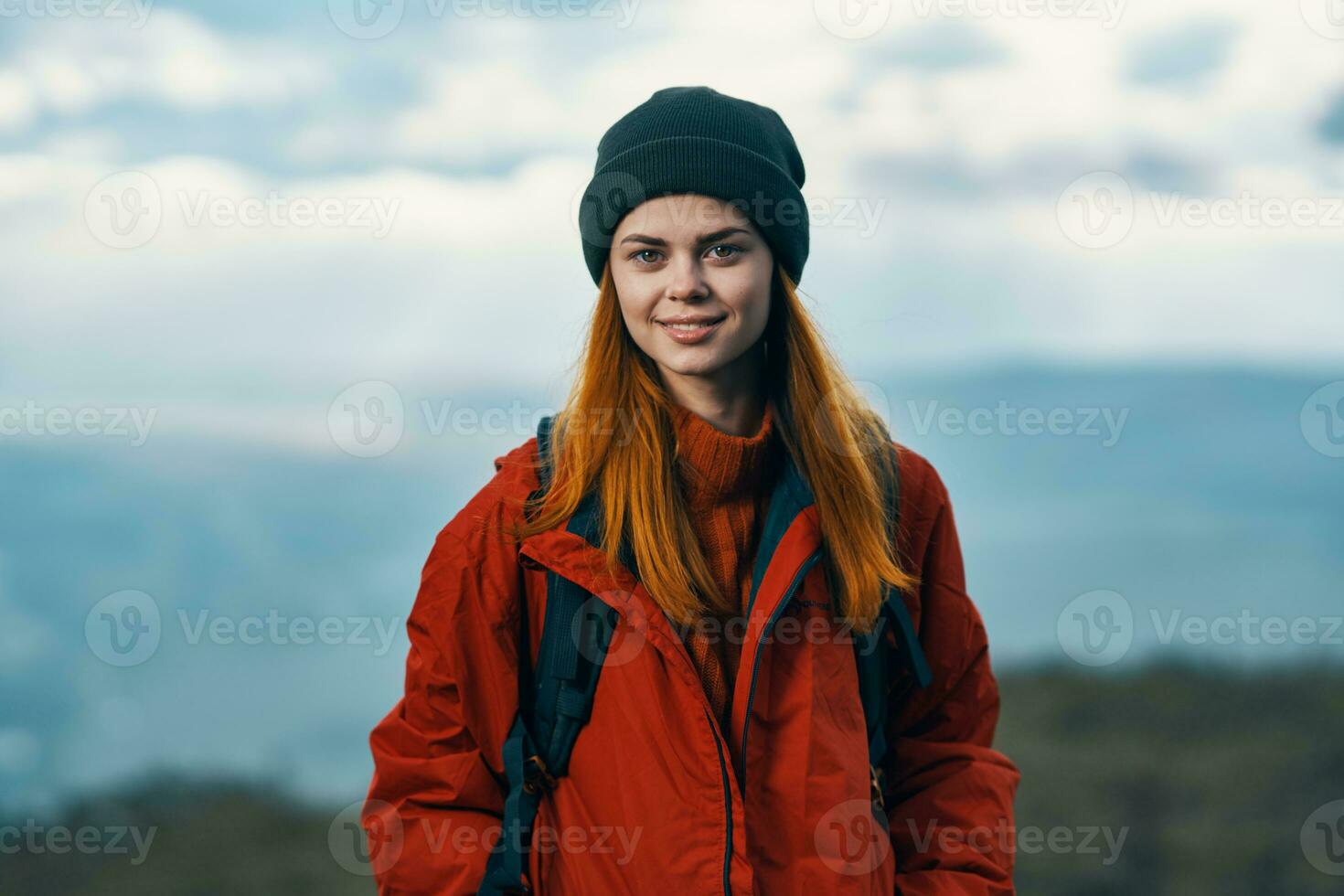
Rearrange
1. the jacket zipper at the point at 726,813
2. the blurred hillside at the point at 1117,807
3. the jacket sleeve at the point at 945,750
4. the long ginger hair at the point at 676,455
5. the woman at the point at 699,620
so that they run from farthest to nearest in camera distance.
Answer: the blurred hillside at the point at 1117,807
the jacket sleeve at the point at 945,750
the long ginger hair at the point at 676,455
the woman at the point at 699,620
the jacket zipper at the point at 726,813

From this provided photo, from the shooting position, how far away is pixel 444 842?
2094 millimetres

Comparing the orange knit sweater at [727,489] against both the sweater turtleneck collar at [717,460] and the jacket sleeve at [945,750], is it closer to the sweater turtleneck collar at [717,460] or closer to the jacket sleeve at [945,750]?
the sweater turtleneck collar at [717,460]

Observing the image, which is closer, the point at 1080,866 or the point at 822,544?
the point at 822,544

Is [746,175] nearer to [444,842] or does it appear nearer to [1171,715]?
[444,842]

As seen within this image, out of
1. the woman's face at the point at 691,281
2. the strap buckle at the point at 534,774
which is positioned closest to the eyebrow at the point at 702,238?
the woman's face at the point at 691,281

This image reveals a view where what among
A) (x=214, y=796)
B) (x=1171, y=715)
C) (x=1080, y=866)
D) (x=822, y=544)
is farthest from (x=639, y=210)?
(x=1171, y=715)

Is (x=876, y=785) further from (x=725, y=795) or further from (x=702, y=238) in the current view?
(x=702, y=238)

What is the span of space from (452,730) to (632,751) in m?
0.36

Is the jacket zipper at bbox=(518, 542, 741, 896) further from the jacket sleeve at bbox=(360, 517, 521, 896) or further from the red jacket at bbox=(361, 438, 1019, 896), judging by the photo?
the jacket sleeve at bbox=(360, 517, 521, 896)

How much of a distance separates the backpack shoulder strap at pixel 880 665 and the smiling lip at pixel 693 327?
665 millimetres

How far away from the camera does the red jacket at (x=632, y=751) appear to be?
6.61 ft

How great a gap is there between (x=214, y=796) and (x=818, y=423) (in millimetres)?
9517

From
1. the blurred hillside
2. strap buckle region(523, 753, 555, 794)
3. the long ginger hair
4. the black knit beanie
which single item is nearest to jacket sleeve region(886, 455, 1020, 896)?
the long ginger hair

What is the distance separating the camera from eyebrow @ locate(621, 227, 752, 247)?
7.31 feet
